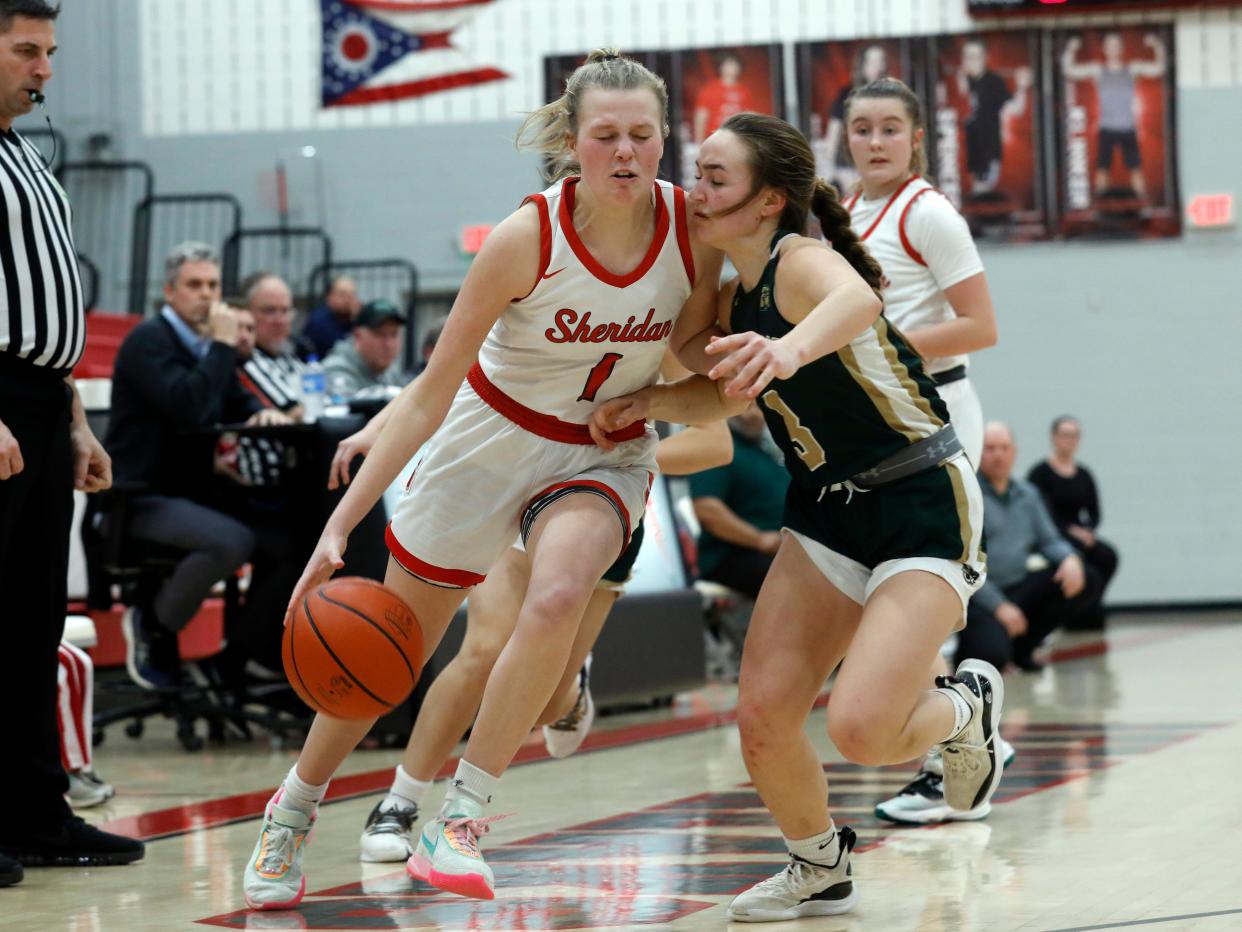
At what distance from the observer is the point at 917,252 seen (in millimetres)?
4289

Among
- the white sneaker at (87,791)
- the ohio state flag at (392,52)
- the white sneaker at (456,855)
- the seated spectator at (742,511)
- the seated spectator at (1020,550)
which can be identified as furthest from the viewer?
the ohio state flag at (392,52)

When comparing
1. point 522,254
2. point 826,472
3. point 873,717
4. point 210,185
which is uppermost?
point 210,185

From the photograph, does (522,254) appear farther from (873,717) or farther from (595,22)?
(595,22)

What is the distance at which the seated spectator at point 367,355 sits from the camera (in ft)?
24.2

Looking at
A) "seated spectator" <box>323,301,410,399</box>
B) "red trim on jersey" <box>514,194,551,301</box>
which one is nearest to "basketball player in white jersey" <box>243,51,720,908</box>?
"red trim on jersey" <box>514,194,551,301</box>

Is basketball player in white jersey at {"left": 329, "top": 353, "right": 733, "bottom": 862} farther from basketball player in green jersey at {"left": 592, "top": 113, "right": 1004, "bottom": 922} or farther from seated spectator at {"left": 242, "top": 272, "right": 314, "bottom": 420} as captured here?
seated spectator at {"left": 242, "top": 272, "right": 314, "bottom": 420}

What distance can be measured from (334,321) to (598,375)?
7.04 m

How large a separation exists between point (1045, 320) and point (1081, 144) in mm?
1287

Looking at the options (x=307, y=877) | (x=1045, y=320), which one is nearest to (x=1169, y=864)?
(x=307, y=877)

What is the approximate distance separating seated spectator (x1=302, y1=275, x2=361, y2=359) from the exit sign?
6233mm

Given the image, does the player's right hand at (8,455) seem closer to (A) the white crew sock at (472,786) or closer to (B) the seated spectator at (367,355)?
(A) the white crew sock at (472,786)

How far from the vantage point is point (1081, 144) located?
41.1 ft

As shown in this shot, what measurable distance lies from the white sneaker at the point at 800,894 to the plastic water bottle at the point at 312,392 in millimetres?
3956

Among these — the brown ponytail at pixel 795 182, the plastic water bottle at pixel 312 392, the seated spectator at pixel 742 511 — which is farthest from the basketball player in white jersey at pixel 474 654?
the seated spectator at pixel 742 511
